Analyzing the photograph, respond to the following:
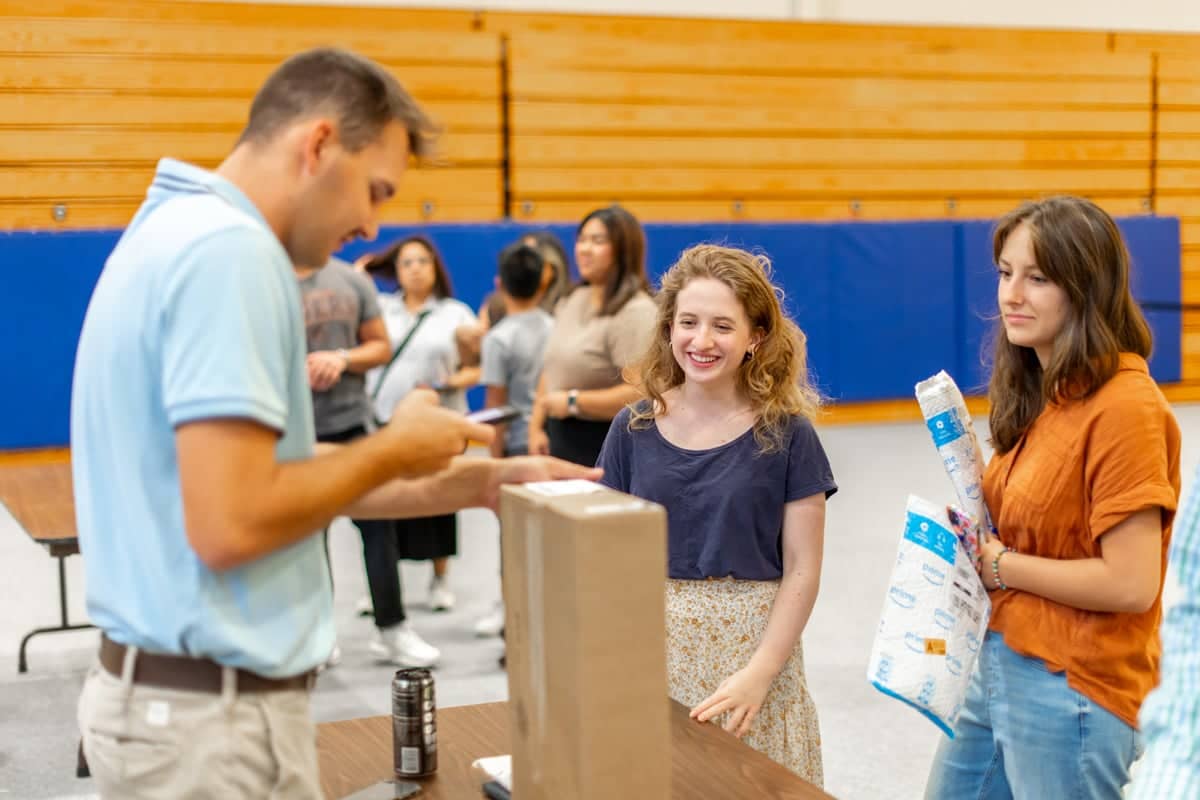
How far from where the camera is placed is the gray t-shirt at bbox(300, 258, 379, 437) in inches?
175

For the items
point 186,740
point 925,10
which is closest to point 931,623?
point 186,740

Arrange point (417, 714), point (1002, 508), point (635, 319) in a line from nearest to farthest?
point (417, 714)
point (1002, 508)
point (635, 319)

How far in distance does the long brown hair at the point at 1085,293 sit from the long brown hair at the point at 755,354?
18.7 inches

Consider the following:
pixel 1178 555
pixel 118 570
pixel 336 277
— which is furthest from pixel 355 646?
pixel 1178 555

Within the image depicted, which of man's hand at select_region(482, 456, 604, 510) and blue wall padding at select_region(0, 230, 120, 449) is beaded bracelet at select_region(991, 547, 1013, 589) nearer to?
man's hand at select_region(482, 456, 604, 510)

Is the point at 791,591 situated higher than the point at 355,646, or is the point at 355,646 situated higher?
the point at 791,591

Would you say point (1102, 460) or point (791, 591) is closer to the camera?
point (1102, 460)

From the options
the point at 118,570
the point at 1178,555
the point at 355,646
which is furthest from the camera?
the point at 355,646

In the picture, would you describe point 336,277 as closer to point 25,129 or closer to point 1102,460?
point 1102,460

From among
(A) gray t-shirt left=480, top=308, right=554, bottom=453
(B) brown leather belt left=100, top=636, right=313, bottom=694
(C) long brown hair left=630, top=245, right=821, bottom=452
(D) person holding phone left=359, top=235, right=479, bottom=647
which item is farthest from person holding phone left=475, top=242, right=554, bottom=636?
(B) brown leather belt left=100, top=636, right=313, bottom=694

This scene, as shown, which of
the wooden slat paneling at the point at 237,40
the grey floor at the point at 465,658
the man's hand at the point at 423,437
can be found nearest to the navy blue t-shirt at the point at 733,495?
the man's hand at the point at 423,437

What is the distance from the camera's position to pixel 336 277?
454 centimetres

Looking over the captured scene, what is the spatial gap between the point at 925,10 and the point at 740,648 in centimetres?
992

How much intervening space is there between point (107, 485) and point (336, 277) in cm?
323
